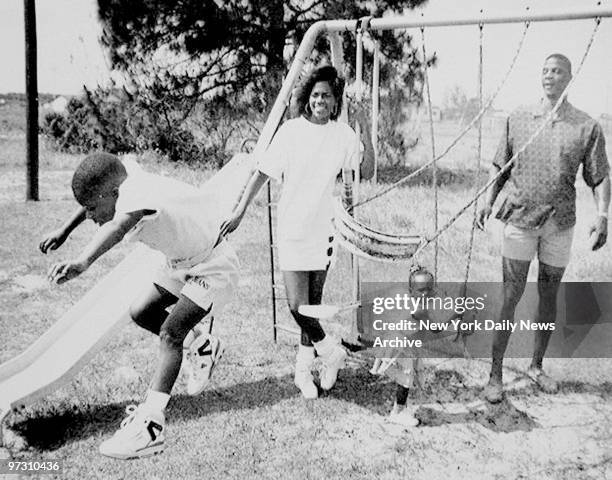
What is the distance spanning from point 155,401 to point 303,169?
4.69 ft

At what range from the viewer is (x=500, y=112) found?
13.8ft

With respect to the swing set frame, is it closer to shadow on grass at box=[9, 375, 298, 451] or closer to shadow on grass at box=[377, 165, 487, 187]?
Answer: shadow on grass at box=[9, 375, 298, 451]

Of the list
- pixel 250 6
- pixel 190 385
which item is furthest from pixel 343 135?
pixel 250 6

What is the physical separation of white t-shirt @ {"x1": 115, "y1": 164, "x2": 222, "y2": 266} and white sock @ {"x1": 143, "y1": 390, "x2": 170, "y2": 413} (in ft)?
2.03

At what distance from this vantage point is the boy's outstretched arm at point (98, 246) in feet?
7.34

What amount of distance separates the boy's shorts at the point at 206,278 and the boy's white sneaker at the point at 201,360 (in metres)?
0.55

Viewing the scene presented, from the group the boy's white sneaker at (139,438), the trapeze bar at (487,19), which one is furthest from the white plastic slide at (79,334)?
the trapeze bar at (487,19)

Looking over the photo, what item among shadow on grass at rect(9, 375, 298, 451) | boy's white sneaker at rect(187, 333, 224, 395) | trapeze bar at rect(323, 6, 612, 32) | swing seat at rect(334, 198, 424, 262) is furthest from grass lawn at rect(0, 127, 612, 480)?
trapeze bar at rect(323, 6, 612, 32)

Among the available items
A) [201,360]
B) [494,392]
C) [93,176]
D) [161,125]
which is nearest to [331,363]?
[201,360]

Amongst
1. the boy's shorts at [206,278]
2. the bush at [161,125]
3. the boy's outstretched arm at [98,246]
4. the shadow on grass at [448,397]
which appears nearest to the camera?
the boy's outstretched arm at [98,246]

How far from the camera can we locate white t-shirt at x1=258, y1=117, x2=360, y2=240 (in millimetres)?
3324

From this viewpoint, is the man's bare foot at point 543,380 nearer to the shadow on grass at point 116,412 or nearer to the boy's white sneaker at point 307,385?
the boy's white sneaker at point 307,385

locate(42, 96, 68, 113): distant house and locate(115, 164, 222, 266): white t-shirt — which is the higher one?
locate(42, 96, 68, 113): distant house

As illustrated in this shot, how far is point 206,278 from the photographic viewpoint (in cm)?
286
